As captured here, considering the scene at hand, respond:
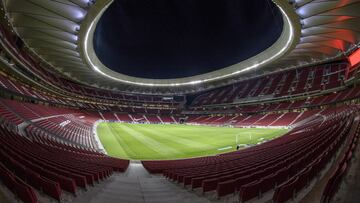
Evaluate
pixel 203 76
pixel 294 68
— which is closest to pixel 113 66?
pixel 203 76

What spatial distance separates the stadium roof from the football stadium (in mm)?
179

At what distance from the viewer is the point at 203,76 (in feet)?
210

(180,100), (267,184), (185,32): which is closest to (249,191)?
(267,184)

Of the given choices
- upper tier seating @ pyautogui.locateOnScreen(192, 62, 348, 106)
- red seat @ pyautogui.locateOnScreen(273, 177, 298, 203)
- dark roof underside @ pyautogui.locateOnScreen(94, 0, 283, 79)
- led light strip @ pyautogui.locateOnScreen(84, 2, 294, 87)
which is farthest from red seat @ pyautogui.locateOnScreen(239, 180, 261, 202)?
upper tier seating @ pyautogui.locateOnScreen(192, 62, 348, 106)

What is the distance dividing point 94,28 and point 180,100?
51955mm

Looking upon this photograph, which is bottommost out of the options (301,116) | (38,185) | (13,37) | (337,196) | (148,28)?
(38,185)

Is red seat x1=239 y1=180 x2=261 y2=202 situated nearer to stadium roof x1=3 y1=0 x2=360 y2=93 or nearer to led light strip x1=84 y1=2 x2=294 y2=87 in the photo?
stadium roof x1=3 y1=0 x2=360 y2=93

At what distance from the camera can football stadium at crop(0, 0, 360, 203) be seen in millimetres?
6246

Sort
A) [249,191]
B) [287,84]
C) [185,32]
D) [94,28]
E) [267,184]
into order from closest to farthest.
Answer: [249,191] → [267,184] → [94,28] → [287,84] → [185,32]

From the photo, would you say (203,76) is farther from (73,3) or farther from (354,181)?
(354,181)

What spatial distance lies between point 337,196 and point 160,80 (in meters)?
66.4

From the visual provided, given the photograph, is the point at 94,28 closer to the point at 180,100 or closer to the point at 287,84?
the point at 287,84

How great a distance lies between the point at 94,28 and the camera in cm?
3262

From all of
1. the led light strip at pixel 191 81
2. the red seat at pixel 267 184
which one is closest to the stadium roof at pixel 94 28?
the led light strip at pixel 191 81
